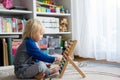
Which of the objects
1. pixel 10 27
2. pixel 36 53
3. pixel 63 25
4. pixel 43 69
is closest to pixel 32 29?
pixel 36 53

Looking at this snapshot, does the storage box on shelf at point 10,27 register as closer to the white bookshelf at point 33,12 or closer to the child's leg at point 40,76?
the white bookshelf at point 33,12

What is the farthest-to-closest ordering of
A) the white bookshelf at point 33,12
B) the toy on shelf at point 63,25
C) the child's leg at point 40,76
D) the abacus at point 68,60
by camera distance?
the toy on shelf at point 63,25, the white bookshelf at point 33,12, the abacus at point 68,60, the child's leg at point 40,76

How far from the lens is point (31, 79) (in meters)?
1.63

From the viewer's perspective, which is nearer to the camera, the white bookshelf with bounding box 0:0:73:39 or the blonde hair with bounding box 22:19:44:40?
the blonde hair with bounding box 22:19:44:40

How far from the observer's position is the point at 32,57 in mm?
1637

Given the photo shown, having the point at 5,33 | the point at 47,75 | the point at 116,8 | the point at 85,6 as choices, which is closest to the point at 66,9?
the point at 85,6

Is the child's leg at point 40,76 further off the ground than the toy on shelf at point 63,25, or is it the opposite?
the toy on shelf at point 63,25

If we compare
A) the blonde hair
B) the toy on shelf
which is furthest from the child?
the toy on shelf

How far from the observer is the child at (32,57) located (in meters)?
1.58

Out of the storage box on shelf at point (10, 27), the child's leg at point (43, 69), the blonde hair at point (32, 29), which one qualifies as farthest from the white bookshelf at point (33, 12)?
the child's leg at point (43, 69)

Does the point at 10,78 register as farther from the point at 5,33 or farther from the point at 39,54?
the point at 5,33

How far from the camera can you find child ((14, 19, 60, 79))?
Result: 158 centimetres

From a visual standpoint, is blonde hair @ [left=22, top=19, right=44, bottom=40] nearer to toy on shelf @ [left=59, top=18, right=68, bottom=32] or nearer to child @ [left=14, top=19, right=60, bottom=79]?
child @ [left=14, top=19, right=60, bottom=79]

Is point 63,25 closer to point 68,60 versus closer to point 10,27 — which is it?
point 10,27
